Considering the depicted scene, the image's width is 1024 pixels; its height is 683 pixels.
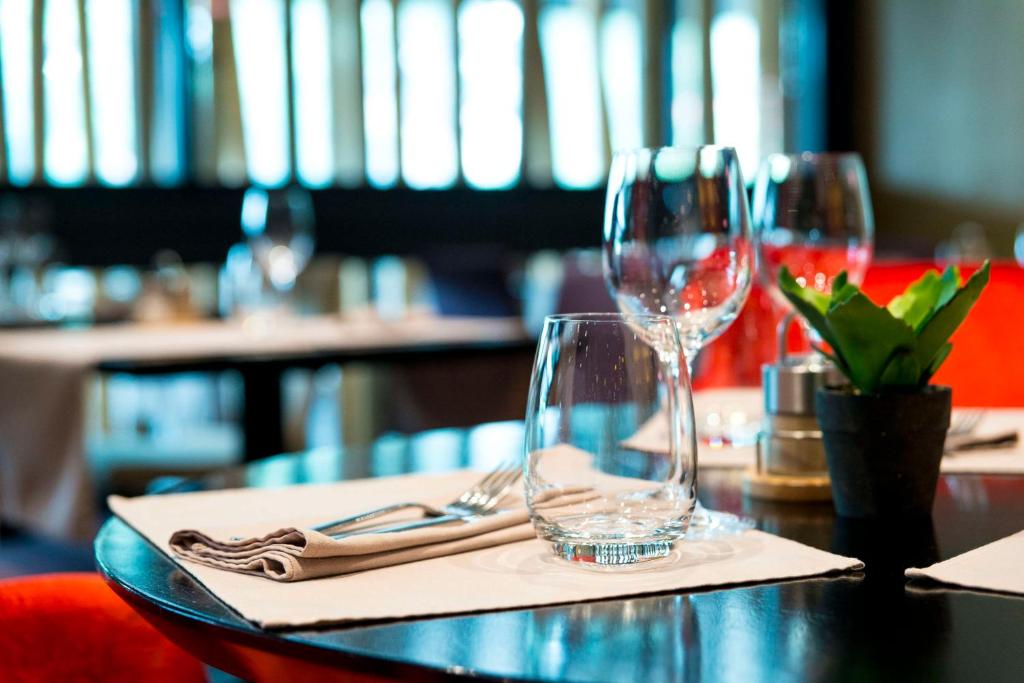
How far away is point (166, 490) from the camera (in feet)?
3.32

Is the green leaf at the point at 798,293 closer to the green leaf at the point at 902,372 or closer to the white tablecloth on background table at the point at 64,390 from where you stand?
the green leaf at the point at 902,372

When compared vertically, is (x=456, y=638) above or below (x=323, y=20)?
below

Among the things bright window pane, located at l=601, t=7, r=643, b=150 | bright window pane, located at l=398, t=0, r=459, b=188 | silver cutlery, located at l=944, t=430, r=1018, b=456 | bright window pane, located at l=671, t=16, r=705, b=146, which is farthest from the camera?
bright window pane, located at l=671, t=16, r=705, b=146

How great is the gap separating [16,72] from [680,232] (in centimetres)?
547

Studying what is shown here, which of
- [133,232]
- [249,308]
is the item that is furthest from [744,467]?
[133,232]

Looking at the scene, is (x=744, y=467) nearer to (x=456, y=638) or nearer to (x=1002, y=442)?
(x=1002, y=442)

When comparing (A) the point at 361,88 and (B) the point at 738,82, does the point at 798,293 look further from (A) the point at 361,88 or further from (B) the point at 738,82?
(B) the point at 738,82

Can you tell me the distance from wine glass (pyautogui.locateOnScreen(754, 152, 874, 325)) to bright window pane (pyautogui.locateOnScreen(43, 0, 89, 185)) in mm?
5264

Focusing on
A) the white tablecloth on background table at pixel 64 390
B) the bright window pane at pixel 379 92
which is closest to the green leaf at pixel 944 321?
the white tablecloth on background table at pixel 64 390

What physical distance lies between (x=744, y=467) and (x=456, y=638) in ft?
1.75

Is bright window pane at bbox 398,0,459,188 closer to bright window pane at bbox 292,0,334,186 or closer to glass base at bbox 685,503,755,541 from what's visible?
bright window pane at bbox 292,0,334,186

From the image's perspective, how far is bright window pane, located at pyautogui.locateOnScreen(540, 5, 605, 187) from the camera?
23.7 feet

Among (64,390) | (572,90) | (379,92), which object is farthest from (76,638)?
(572,90)

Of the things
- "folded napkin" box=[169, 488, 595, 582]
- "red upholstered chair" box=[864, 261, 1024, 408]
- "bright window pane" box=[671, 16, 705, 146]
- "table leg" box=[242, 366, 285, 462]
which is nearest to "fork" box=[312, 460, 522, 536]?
"folded napkin" box=[169, 488, 595, 582]
